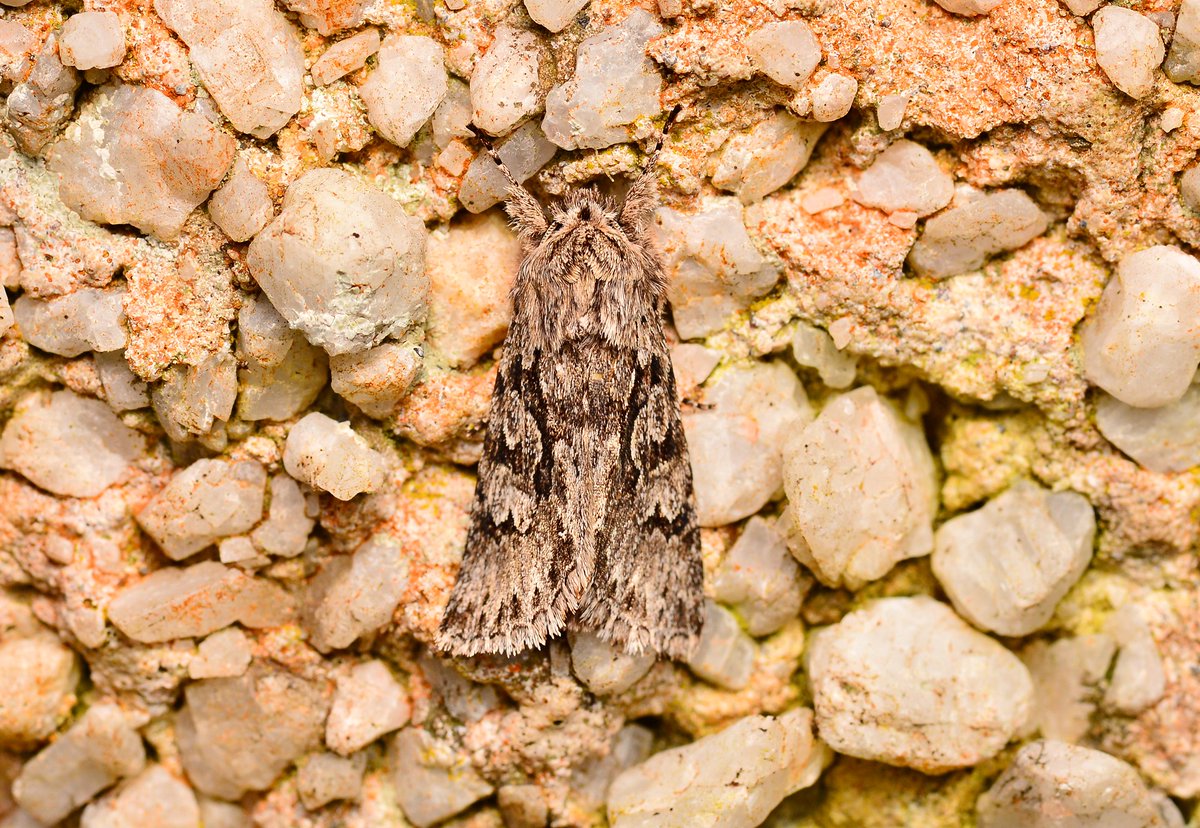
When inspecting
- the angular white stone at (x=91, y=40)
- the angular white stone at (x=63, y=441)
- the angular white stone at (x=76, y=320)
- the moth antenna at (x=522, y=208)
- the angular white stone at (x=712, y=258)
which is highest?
the angular white stone at (x=91, y=40)

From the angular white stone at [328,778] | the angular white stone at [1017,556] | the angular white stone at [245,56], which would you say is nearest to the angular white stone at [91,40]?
the angular white stone at [245,56]

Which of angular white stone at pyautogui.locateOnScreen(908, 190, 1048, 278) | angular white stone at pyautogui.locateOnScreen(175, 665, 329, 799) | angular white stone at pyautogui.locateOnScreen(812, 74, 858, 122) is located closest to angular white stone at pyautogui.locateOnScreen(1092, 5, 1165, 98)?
angular white stone at pyautogui.locateOnScreen(908, 190, 1048, 278)

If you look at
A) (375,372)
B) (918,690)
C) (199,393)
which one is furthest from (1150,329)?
(199,393)

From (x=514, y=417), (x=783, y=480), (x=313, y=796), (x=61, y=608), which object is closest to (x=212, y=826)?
(x=313, y=796)

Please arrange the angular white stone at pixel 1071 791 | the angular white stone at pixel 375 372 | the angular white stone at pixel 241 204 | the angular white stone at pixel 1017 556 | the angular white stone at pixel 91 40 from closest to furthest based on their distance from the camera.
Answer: the angular white stone at pixel 91 40 → the angular white stone at pixel 241 204 → the angular white stone at pixel 375 372 → the angular white stone at pixel 1071 791 → the angular white stone at pixel 1017 556

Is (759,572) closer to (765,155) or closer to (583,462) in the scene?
(583,462)

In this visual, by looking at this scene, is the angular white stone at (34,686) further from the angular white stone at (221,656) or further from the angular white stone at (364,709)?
the angular white stone at (364,709)

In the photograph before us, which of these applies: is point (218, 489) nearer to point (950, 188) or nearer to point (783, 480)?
point (783, 480)
